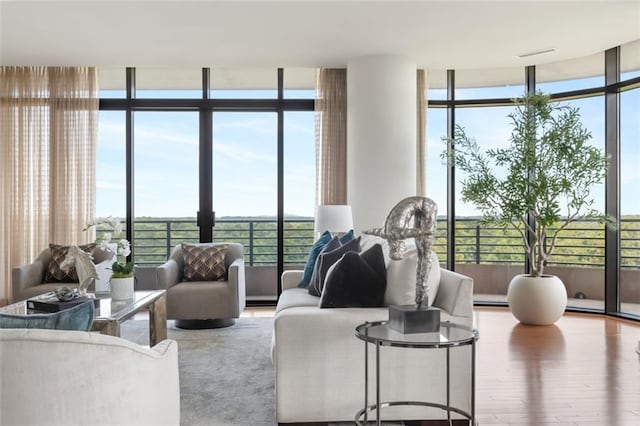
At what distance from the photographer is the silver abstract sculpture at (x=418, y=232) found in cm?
246

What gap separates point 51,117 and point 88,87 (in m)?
0.57

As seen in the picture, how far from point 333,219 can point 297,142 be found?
172 centimetres

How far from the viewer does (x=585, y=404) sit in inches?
123

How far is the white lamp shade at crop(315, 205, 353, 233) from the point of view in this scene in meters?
5.33

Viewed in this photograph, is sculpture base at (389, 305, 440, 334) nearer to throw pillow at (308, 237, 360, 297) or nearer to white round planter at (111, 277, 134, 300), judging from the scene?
throw pillow at (308, 237, 360, 297)

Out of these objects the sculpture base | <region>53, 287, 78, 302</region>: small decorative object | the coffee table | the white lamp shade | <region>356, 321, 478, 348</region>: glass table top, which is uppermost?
the white lamp shade

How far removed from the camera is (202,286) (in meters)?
5.05

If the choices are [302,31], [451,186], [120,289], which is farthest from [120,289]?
[451,186]

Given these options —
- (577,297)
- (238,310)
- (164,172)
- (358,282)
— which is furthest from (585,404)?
(164,172)

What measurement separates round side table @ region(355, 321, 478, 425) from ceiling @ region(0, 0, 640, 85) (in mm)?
3017

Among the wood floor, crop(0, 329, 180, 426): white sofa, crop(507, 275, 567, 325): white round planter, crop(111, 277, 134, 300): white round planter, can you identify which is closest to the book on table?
crop(111, 277, 134, 300): white round planter

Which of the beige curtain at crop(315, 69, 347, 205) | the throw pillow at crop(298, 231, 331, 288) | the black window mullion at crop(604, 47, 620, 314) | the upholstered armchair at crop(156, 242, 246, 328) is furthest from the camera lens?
the beige curtain at crop(315, 69, 347, 205)

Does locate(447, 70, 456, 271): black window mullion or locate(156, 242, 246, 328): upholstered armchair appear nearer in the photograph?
locate(156, 242, 246, 328): upholstered armchair

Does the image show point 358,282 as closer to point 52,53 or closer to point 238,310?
point 238,310
